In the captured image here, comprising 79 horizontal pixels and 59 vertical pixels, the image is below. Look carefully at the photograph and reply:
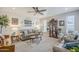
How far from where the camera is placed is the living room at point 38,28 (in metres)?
3.55

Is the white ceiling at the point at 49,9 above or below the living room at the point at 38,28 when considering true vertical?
above

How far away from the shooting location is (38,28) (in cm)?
358

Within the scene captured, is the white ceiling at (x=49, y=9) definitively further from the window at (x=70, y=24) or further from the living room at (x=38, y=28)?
the window at (x=70, y=24)

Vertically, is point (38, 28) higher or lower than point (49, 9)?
lower

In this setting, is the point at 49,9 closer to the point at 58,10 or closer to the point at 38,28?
the point at 58,10

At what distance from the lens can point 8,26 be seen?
357 cm

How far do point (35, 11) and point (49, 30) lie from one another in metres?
0.45

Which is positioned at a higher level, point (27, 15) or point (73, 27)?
point (27, 15)

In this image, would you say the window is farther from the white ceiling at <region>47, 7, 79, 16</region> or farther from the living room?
the white ceiling at <region>47, 7, 79, 16</region>

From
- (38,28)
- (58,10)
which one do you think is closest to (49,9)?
(58,10)

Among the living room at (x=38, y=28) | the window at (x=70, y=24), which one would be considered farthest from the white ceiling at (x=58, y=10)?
the window at (x=70, y=24)

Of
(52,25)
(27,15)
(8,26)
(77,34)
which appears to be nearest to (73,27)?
(77,34)
